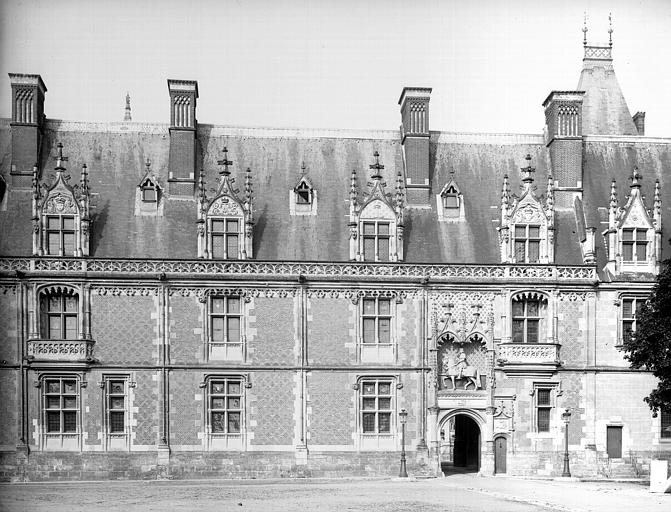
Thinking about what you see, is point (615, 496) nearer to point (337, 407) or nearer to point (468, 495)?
point (468, 495)

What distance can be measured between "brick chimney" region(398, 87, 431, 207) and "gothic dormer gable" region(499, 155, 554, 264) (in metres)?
3.43

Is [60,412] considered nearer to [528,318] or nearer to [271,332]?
[271,332]

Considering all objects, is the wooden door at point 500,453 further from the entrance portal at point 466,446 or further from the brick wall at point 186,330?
the brick wall at point 186,330

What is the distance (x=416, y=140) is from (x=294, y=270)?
7537mm

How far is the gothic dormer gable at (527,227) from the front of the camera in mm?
38219

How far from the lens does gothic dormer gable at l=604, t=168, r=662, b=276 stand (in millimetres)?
38281

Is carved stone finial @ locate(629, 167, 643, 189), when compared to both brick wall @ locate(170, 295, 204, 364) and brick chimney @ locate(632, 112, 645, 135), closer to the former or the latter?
brick chimney @ locate(632, 112, 645, 135)

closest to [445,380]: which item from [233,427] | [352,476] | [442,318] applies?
[442,318]

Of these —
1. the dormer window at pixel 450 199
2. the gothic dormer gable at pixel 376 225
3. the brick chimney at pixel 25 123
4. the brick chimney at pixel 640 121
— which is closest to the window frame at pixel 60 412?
the brick chimney at pixel 25 123

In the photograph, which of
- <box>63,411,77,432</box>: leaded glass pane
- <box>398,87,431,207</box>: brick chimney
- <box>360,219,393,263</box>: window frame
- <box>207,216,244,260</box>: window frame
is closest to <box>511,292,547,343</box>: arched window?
<box>360,219,393,263</box>: window frame

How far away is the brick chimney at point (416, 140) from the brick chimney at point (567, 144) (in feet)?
16.8

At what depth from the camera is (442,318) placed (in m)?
37.8

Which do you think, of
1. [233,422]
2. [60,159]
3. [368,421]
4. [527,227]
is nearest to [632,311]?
[527,227]

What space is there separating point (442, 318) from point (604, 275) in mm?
6332
